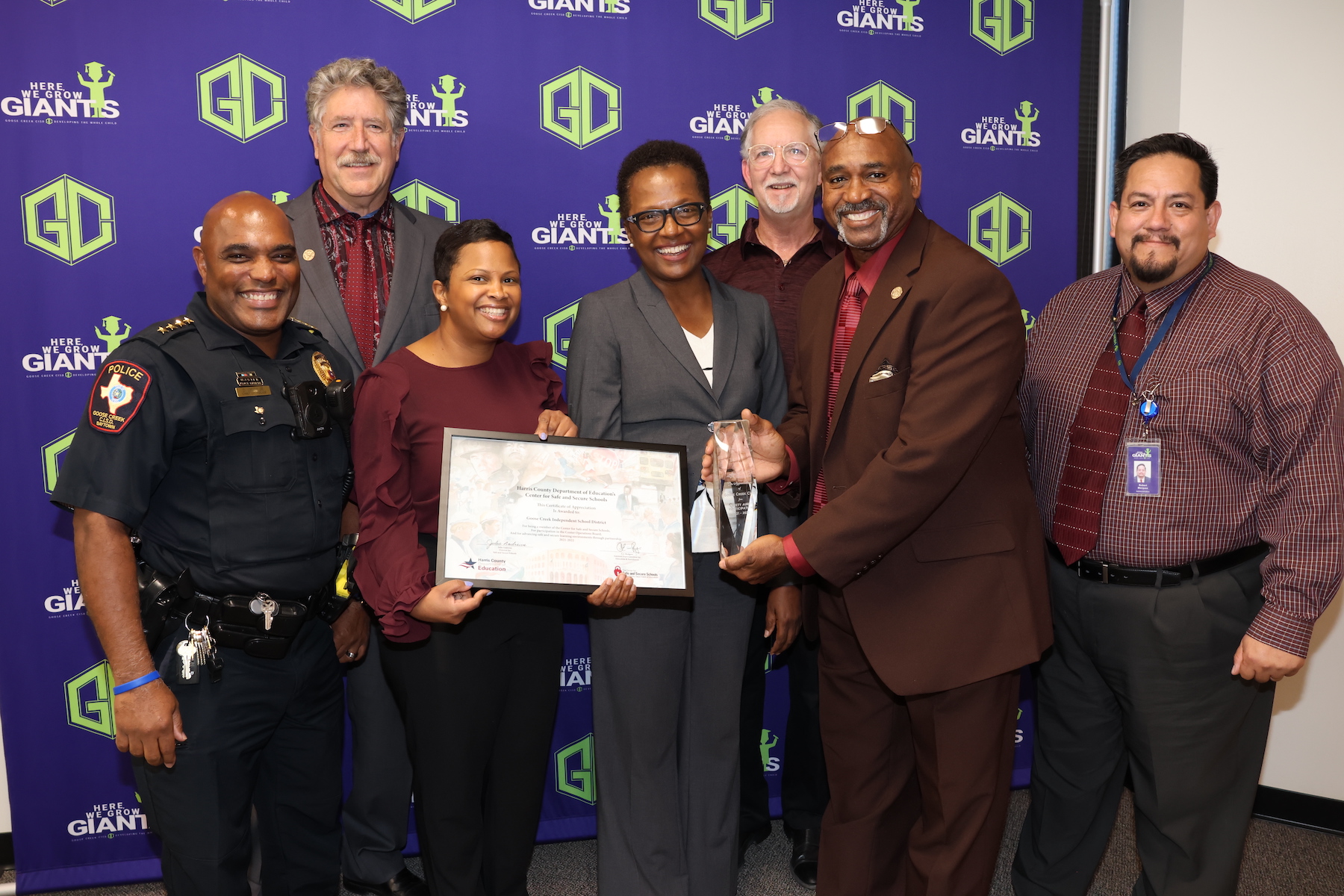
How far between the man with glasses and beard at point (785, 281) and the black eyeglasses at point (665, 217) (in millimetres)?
644

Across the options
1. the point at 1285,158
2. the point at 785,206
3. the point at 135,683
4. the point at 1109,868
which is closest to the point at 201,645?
the point at 135,683

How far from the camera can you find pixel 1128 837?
3.60 metres

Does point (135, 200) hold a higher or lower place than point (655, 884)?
higher

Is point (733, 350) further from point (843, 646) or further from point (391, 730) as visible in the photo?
point (391, 730)

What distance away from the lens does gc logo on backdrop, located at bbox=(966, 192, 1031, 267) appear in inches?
157

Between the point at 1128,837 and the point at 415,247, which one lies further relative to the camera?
the point at 1128,837

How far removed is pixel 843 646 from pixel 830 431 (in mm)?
670

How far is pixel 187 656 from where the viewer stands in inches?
86.9

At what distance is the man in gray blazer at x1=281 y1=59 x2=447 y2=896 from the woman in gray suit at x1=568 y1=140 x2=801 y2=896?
80 cm

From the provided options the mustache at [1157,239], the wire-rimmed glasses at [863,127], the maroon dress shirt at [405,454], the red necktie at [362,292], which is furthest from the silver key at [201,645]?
the mustache at [1157,239]

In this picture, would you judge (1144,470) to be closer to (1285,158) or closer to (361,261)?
(1285,158)

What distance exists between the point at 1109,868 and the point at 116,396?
3.68 meters

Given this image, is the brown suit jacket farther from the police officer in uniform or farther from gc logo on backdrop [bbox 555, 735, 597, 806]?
gc logo on backdrop [bbox 555, 735, 597, 806]

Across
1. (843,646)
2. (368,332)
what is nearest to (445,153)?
(368,332)
